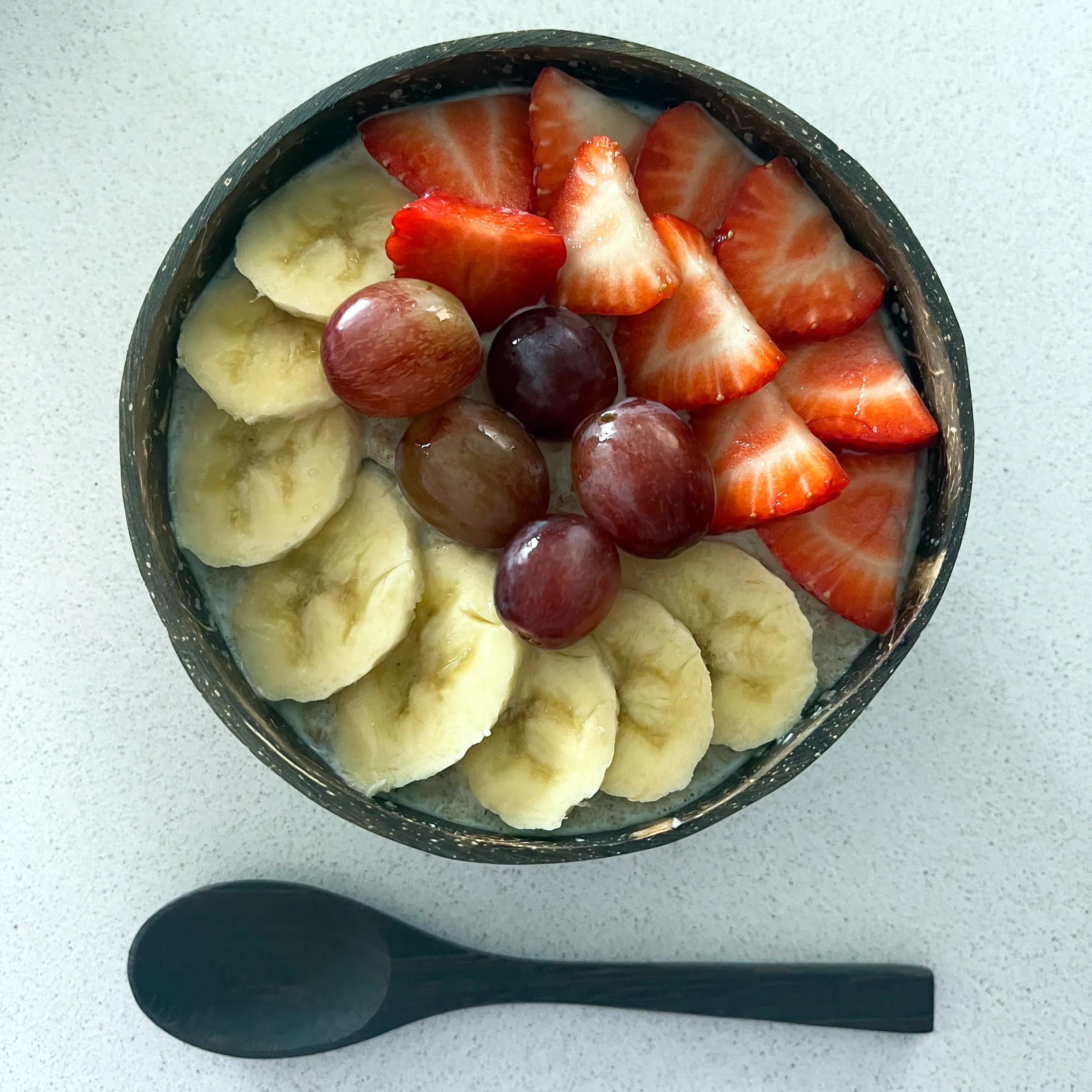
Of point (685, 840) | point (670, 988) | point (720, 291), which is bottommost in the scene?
point (670, 988)

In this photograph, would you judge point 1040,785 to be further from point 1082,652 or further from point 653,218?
point 653,218

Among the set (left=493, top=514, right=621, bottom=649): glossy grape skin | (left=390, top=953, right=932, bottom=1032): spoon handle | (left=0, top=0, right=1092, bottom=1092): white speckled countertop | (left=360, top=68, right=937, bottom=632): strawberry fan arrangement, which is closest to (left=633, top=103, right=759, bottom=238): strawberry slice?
(left=360, top=68, right=937, bottom=632): strawberry fan arrangement

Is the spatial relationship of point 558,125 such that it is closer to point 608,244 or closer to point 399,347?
point 608,244

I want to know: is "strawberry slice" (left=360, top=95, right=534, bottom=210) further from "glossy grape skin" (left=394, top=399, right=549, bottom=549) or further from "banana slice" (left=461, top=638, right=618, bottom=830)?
"banana slice" (left=461, top=638, right=618, bottom=830)

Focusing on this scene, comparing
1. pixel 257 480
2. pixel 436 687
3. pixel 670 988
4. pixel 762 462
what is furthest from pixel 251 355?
pixel 670 988

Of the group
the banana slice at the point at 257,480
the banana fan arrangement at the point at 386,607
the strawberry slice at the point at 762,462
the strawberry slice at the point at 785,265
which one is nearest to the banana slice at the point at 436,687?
the banana fan arrangement at the point at 386,607
